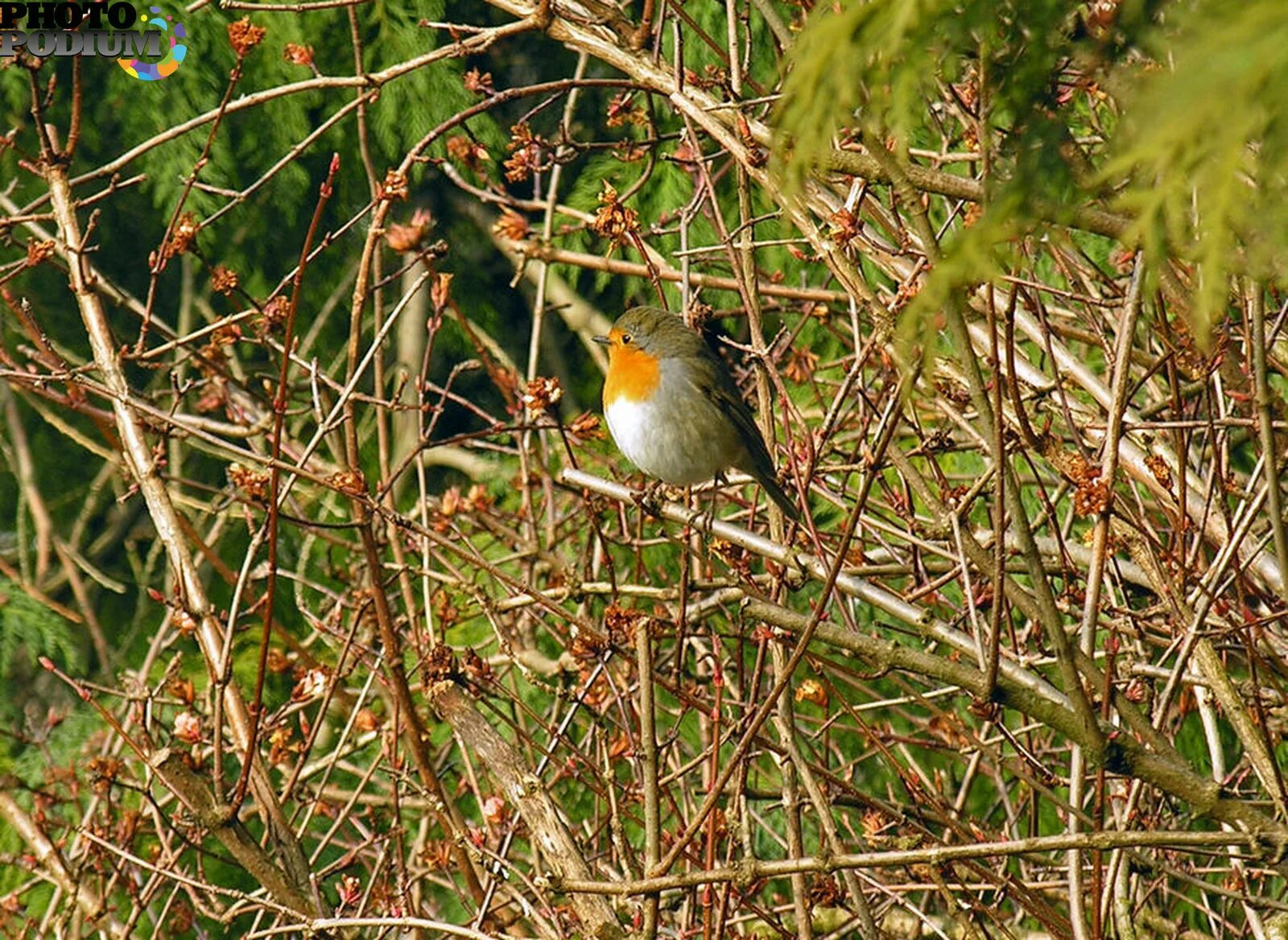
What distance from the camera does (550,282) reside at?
624 centimetres

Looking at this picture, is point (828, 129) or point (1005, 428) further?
point (1005, 428)

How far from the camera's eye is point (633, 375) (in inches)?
169

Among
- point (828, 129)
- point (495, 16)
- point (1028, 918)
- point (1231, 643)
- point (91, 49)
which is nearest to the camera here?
point (828, 129)

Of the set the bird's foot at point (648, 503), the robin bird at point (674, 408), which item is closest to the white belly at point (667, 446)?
the robin bird at point (674, 408)

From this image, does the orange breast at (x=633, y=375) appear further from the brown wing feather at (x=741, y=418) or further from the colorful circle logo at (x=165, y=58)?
the colorful circle logo at (x=165, y=58)

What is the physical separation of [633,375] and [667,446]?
28 centimetres

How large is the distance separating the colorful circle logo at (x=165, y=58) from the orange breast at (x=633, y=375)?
198 centimetres

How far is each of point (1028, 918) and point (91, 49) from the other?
374 centimetres

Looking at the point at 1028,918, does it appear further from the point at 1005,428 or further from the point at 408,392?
the point at 408,392

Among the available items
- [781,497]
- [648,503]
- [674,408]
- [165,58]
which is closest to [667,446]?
[674,408]

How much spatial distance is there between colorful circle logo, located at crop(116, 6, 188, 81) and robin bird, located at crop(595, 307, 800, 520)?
197 cm

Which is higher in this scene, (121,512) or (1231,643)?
(1231,643)

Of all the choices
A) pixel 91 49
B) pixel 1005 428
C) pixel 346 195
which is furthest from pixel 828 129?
pixel 346 195

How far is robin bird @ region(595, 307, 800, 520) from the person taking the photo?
13.6ft
